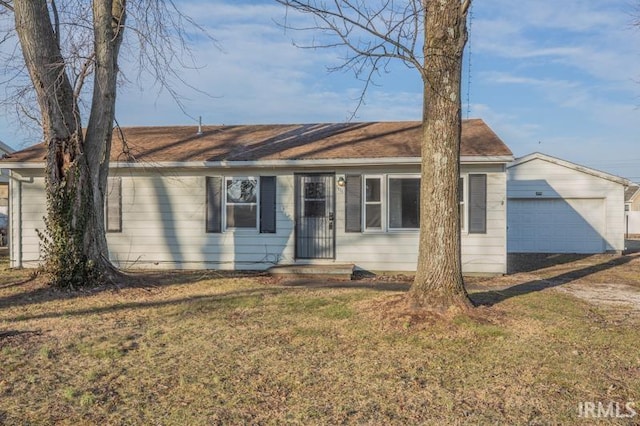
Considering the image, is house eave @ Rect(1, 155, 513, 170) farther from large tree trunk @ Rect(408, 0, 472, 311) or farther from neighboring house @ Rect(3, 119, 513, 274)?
large tree trunk @ Rect(408, 0, 472, 311)

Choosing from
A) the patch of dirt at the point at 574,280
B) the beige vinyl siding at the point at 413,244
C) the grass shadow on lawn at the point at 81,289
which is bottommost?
the patch of dirt at the point at 574,280

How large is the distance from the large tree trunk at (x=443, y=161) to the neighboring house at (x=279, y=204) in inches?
169

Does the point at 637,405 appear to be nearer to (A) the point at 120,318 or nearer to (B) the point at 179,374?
(B) the point at 179,374

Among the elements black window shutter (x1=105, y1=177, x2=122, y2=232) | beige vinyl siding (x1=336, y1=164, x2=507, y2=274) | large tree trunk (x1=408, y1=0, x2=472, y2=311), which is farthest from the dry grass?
black window shutter (x1=105, y1=177, x2=122, y2=232)

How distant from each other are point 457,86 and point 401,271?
5568mm

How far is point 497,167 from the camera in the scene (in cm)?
1106

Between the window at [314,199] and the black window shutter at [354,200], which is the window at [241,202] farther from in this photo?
the black window shutter at [354,200]

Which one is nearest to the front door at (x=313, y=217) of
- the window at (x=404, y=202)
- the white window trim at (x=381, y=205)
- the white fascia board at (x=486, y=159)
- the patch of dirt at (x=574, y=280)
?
the white window trim at (x=381, y=205)

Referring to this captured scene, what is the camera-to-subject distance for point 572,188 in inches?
717

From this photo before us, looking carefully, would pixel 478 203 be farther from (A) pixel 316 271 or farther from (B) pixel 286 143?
(B) pixel 286 143

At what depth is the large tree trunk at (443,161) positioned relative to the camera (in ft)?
21.5

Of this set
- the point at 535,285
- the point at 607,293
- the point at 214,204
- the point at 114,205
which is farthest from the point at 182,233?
the point at 607,293

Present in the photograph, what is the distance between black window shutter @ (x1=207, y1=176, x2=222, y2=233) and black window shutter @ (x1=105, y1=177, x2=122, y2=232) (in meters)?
2.15

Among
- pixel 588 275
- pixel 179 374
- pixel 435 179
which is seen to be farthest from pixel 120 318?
pixel 588 275
